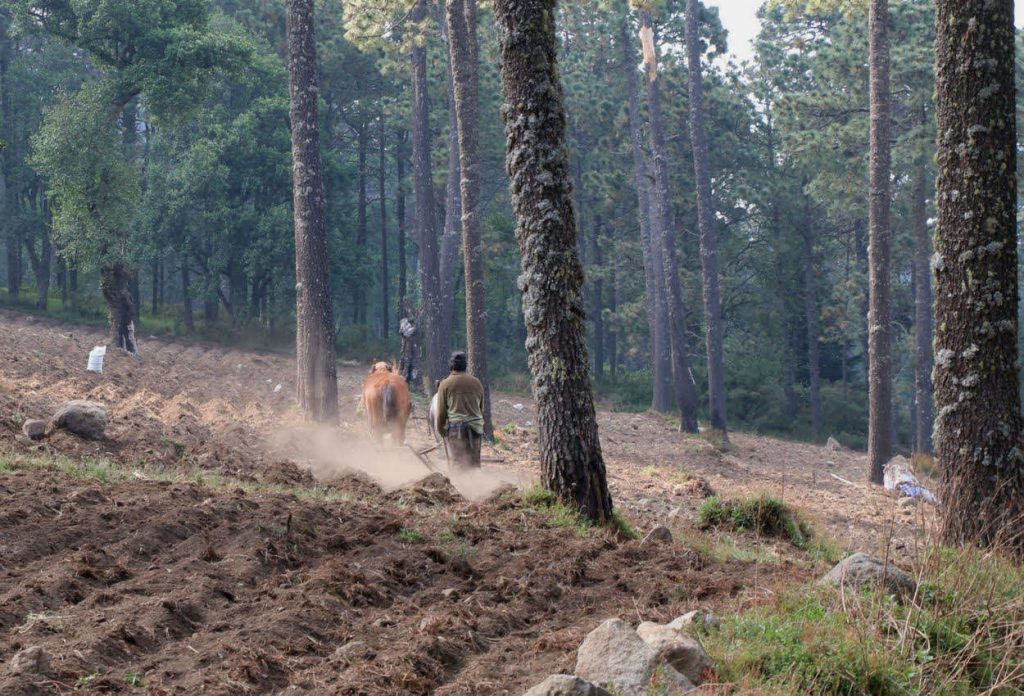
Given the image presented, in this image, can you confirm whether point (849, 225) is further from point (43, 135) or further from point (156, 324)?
point (43, 135)

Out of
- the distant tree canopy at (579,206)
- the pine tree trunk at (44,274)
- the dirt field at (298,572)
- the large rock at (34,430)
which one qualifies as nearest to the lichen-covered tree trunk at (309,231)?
the dirt field at (298,572)

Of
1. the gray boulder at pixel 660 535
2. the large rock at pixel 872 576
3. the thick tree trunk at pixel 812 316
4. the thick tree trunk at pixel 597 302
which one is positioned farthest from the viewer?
the thick tree trunk at pixel 597 302

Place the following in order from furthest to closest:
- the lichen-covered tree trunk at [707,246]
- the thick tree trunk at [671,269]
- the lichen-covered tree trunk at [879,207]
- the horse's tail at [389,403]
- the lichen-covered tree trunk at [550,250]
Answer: the thick tree trunk at [671,269] → the lichen-covered tree trunk at [707,246] → the lichen-covered tree trunk at [879,207] → the horse's tail at [389,403] → the lichen-covered tree trunk at [550,250]

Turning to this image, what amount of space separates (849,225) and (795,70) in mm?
7368

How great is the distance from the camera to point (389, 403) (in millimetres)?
17297

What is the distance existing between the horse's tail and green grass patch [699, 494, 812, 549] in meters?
5.65

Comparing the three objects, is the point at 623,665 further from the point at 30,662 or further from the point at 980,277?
the point at 980,277

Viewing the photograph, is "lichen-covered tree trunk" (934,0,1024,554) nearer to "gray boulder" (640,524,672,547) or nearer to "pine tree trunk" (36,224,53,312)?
"gray boulder" (640,524,672,547)

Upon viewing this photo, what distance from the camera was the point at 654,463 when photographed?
75.2 feet

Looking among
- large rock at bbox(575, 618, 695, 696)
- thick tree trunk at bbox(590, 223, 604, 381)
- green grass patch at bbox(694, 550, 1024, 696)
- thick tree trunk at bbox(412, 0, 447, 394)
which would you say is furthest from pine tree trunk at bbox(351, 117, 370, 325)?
large rock at bbox(575, 618, 695, 696)

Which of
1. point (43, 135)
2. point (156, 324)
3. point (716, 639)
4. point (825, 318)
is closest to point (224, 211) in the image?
point (156, 324)

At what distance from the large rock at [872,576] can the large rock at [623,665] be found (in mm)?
1759

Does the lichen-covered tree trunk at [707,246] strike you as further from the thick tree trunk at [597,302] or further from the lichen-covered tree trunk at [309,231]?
the thick tree trunk at [597,302]

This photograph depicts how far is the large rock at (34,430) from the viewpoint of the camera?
1377 cm
